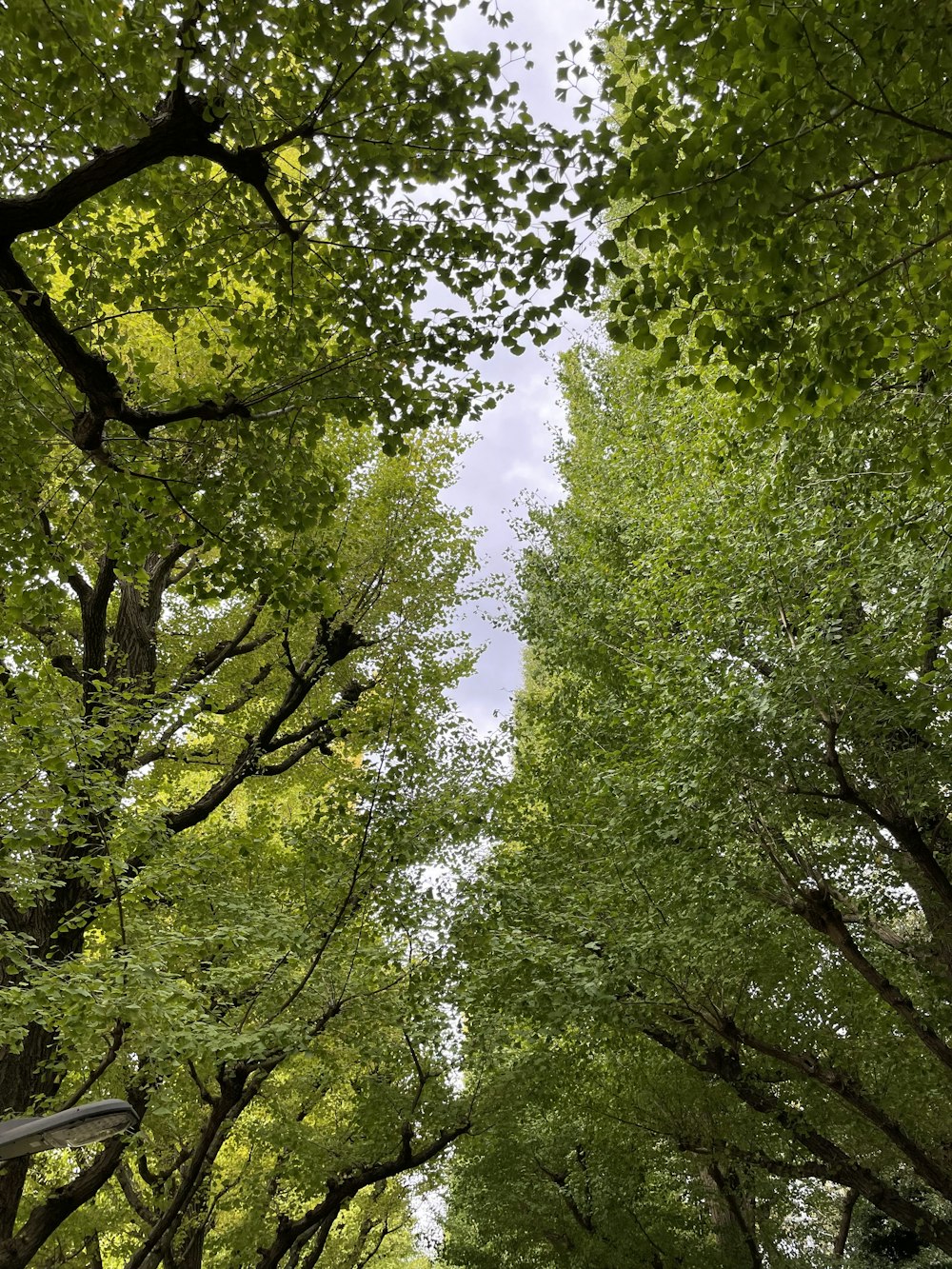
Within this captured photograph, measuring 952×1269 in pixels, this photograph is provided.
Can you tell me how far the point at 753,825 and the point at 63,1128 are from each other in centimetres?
630

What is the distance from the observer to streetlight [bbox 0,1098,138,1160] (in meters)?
3.14

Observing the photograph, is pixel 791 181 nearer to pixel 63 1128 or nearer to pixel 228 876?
pixel 63 1128

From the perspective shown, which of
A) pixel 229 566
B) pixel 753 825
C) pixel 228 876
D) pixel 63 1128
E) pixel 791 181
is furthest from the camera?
pixel 228 876

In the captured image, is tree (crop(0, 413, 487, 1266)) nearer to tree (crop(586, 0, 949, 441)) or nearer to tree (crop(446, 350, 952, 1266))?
tree (crop(446, 350, 952, 1266))

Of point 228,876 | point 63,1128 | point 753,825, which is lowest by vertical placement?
point 63,1128

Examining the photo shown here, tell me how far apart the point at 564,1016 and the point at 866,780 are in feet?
11.7

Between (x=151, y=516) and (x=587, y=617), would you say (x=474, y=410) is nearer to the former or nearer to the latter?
(x=151, y=516)

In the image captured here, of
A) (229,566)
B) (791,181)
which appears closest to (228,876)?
(229,566)

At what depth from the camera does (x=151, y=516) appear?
5.73m

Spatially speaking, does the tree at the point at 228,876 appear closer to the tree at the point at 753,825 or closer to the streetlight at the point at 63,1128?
the tree at the point at 753,825

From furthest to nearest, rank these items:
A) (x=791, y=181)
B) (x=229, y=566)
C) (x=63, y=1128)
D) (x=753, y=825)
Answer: (x=753, y=825)
(x=229, y=566)
(x=791, y=181)
(x=63, y=1128)

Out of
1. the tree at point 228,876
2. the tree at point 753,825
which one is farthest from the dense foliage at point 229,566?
the tree at point 753,825

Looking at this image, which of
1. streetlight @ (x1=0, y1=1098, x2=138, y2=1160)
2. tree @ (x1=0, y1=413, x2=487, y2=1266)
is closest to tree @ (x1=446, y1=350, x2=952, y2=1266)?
tree @ (x1=0, y1=413, x2=487, y2=1266)

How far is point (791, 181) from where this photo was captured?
357 centimetres
